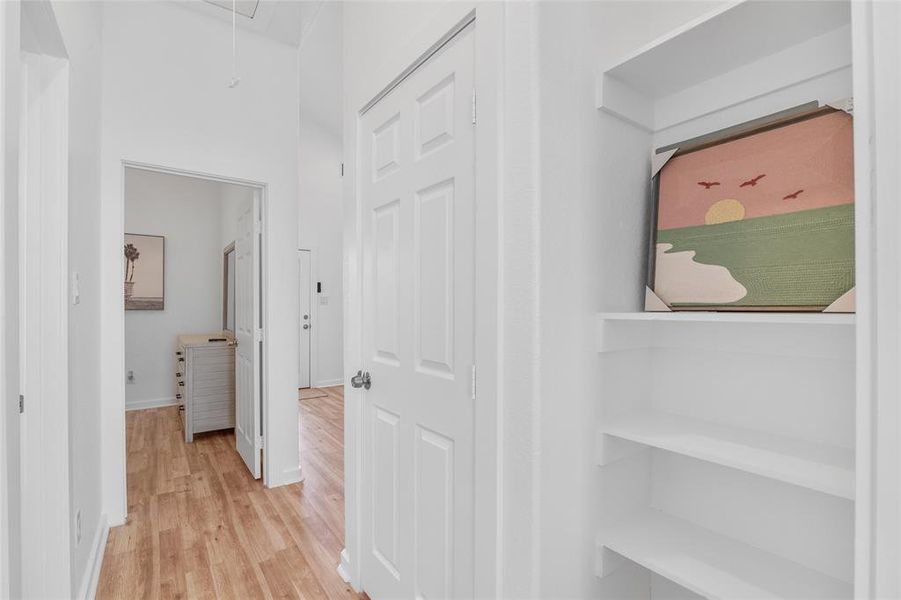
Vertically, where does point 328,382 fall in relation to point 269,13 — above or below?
below

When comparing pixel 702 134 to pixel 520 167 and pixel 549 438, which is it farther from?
pixel 549 438

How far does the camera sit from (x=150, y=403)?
4.93m

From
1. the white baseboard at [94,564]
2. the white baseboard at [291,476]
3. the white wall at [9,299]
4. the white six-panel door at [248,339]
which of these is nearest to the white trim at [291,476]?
the white baseboard at [291,476]

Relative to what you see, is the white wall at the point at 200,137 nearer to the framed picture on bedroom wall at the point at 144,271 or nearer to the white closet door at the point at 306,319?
the framed picture on bedroom wall at the point at 144,271

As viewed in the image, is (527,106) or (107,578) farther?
(107,578)

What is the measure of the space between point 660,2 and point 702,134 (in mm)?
418

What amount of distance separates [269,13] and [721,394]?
3134 mm

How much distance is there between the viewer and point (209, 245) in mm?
5305

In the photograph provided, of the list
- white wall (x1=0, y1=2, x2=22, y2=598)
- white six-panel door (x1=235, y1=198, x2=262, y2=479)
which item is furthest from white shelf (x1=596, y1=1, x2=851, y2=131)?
white six-panel door (x1=235, y1=198, x2=262, y2=479)

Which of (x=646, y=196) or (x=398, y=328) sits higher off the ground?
(x=646, y=196)

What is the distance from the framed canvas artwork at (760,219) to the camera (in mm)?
869

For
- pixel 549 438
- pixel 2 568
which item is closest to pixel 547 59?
pixel 549 438

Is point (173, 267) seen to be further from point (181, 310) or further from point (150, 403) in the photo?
point (150, 403)

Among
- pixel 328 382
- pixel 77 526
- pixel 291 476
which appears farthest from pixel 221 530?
pixel 328 382
